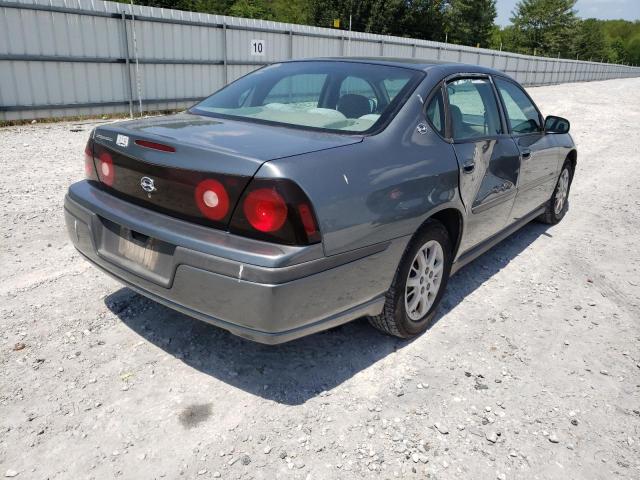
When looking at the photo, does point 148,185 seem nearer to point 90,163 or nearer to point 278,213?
point 90,163

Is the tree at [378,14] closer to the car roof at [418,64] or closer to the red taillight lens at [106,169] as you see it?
the car roof at [418,64]

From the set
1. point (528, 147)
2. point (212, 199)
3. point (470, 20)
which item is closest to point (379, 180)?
point (212, 199)

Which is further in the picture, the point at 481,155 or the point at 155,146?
the point at 481,155

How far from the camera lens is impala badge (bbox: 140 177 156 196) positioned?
2496 mm

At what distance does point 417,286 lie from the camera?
304 centimetres

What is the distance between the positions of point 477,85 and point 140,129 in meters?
2.38

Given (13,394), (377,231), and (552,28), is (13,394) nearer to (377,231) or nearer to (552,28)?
(377,231)

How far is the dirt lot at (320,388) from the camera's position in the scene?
7.15 feet

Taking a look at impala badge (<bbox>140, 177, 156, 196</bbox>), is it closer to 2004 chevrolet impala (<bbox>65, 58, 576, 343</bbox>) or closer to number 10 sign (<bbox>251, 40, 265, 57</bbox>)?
2004 chevrolet impala (<bbox>65, 58, 576, 343</bbox>)

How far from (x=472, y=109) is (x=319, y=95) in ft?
3.59

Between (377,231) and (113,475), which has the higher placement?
(377,231)

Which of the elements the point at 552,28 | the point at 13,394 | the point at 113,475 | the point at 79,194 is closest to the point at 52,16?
the point at 79,194

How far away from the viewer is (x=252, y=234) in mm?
2234

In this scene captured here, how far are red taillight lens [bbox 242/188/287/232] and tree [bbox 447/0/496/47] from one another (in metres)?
56.9
